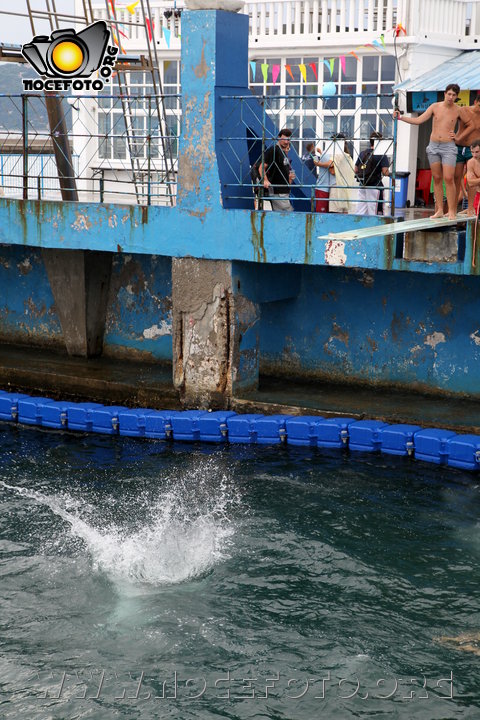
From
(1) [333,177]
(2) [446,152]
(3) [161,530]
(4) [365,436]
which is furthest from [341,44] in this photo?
(3) [161,530]

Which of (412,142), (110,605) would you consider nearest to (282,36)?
(412,142)

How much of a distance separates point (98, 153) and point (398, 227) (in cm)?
1814

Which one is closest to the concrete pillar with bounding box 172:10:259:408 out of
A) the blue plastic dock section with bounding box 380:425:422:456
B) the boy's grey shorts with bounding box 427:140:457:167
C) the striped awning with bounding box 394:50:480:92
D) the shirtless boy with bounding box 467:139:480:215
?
the blue plastic dock section with bounding box 380:425:422:456

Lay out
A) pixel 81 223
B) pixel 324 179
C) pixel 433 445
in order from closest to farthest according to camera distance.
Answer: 1. pixel 433 445
2. pixel 81 223
3. pixel 324 179

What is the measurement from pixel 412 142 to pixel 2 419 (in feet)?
37.4

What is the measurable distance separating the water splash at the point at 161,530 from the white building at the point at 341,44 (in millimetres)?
12414

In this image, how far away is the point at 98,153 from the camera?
28906 millimetres

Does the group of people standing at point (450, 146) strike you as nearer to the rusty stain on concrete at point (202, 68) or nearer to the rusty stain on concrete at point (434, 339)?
the rusty stain on concrete at point (434, 339)

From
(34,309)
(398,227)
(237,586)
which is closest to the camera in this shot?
(237,586)

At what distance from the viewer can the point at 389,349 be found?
15133mm

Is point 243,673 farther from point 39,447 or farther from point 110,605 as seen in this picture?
point 39,447

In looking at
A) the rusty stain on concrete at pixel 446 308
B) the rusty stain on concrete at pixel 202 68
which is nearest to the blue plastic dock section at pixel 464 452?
the rusty stain on concrete at pixel 446 308

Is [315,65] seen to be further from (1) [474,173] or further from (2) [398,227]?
(2) [398,227]

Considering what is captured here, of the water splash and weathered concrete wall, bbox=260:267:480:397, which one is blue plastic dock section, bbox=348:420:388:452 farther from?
the water splash
